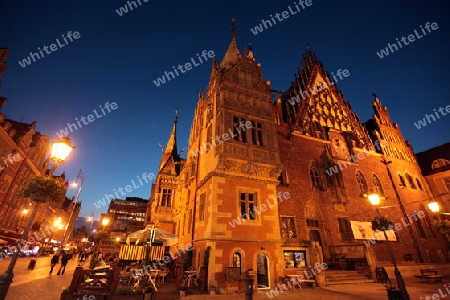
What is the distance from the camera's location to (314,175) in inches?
789

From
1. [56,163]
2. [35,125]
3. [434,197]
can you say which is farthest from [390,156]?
[35,125]

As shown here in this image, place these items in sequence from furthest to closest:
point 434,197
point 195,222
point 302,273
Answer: point 434,197
point 195,222
point 302,273

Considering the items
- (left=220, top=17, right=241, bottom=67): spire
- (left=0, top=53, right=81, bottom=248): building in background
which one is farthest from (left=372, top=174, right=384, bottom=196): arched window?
(left=0, top=53, right=81, bottom=248): building in background

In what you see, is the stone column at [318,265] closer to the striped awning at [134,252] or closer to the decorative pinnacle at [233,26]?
the striped awning at [134,252]

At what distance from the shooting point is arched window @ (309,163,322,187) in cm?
1963

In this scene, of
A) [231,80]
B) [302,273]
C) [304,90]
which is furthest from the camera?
[304,90]

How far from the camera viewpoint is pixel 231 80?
1795 centimetres

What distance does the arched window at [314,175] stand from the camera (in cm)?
1963

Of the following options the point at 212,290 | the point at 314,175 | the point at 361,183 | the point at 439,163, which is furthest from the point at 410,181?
the point at 212,290

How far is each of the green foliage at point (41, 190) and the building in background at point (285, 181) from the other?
7.70 meters

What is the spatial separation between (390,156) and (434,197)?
7749mm

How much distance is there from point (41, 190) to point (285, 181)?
1540 cm

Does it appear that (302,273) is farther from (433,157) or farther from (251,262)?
(433,157)

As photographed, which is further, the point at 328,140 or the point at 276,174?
the point at 328,140
